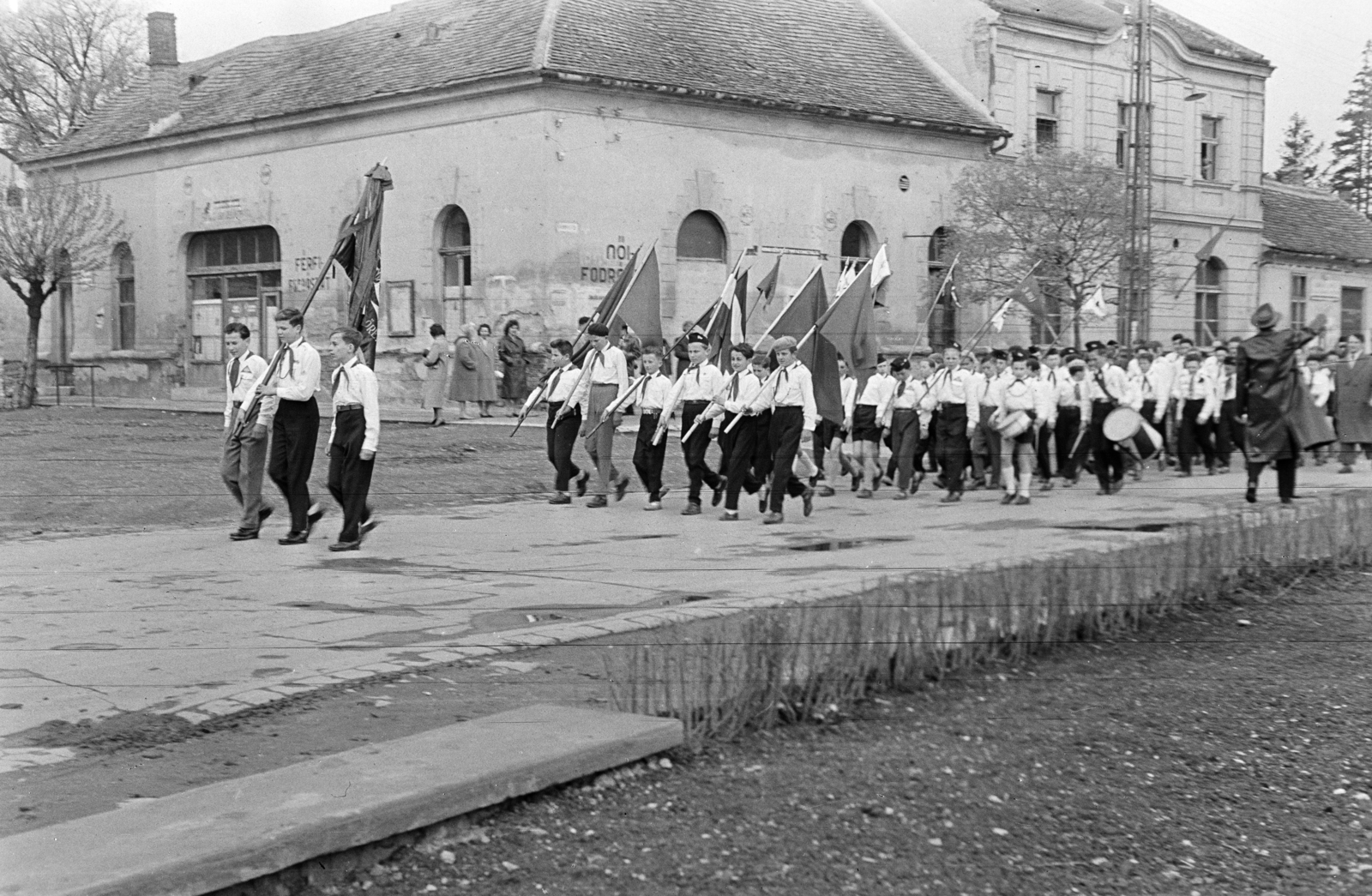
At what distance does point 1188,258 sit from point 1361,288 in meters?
8.16

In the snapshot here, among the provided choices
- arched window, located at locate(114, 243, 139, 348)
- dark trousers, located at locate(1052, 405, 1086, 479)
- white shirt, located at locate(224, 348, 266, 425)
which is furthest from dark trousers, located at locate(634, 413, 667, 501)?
arched window, located at locate(114, 243, 139, 348)

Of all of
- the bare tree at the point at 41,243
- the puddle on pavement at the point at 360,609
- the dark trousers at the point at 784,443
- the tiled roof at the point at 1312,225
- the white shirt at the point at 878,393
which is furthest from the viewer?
the tiled roof at the point at 1312,225

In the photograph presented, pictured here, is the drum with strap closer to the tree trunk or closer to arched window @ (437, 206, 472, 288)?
arched window @ (437, 206, 472, 288)

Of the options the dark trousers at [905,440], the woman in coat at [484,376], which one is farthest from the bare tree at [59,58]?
the dark trousers at [905,440]

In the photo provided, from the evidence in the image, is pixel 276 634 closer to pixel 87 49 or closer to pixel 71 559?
pixel 71 559

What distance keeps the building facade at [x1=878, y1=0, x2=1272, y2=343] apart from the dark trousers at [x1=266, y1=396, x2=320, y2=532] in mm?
26954

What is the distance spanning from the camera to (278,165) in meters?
36.3

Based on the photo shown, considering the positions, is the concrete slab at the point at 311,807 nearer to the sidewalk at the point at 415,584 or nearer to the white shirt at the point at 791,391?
the sidewalk at the point at 415,584

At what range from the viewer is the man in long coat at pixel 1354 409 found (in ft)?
70.3

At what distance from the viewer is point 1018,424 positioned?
17266mm

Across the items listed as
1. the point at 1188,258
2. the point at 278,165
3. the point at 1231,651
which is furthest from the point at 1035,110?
the point at 1231,651

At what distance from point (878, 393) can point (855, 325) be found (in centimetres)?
106

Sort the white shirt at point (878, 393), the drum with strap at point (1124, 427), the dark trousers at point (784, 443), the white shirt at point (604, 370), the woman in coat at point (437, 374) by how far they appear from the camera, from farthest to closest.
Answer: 1. the woman in coat at point (437, 374)
2. the white shirt at point (878, 393)
3. the drum with strap at point (1124, 427)
4. the white shirt at point (604, 370)
5. the dark trousers at point (784, 443)

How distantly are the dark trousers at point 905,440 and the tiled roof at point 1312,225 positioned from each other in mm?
30593
